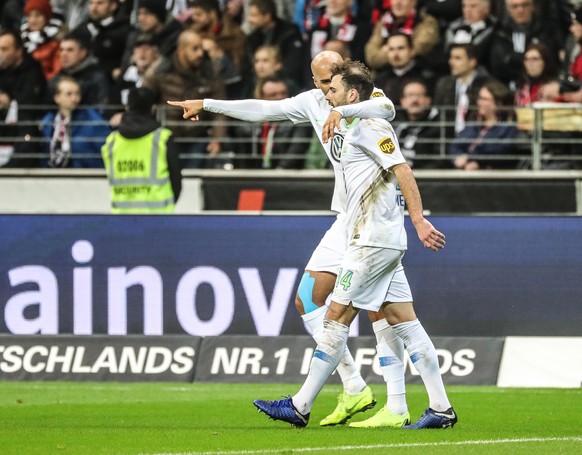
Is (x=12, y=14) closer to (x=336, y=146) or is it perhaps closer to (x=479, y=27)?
(x=479, y=27)

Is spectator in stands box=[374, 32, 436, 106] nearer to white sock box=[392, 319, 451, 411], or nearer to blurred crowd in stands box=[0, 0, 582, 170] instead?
blurred crowd in stands box=[0, 0, 582, 170]

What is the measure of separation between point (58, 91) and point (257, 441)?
1032cm

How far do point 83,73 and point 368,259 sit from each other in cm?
1037

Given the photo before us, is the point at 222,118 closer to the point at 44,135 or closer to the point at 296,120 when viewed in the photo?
the point at 44,135

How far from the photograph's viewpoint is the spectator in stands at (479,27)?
54.6 feet

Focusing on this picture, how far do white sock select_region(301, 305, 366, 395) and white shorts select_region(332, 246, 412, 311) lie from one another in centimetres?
71

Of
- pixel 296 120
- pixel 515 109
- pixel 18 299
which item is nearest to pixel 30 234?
pixel 18 299

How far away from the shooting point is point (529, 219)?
12859mm

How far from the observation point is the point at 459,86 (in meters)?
16.4

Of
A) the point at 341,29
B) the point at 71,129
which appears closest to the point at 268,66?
the point at 341,29

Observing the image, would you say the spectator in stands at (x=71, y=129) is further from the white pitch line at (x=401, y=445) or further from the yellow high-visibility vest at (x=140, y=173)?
the white pitch line at (x=401, y=445)

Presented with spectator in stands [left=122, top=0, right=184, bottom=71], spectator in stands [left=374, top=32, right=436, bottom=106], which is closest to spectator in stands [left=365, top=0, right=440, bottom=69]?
spectator in stands [left=374, top=32, right=436, bottom=106]

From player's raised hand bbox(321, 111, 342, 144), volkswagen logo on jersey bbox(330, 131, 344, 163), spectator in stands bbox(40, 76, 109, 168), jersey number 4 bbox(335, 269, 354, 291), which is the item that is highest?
player's raised hand bbox(321, 111, 342, 144)

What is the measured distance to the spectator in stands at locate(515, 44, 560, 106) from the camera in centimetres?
1578
